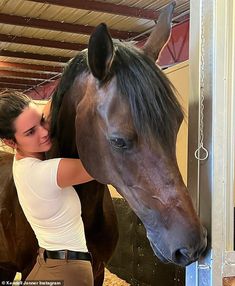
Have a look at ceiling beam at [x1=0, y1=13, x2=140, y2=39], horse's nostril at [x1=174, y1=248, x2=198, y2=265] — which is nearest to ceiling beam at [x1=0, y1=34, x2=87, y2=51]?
ceiling beam at [x1=0, y1=13, x2=140, y2=39]

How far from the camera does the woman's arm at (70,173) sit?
50.1 inches

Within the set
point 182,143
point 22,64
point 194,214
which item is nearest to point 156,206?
point 194,214

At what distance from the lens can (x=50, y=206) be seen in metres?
1.30

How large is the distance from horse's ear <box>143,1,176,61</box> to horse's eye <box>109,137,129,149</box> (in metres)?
0.33

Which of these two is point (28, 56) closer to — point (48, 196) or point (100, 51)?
point (48, 196)

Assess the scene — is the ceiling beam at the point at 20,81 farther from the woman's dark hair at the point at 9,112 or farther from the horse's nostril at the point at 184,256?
the horse's nostril at the point at 184,256

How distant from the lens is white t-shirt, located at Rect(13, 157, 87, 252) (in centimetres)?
128

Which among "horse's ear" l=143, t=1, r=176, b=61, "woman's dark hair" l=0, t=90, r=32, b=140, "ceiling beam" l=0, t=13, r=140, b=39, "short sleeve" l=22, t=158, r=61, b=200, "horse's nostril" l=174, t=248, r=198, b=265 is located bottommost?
"horse's nostril" l=174, t=248, r=198, b=265

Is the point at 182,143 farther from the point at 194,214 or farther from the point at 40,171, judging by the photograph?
the point at 194,214

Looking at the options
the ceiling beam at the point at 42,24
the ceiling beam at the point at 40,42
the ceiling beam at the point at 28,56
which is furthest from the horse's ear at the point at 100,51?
the ceiling beam at the point at 28,56

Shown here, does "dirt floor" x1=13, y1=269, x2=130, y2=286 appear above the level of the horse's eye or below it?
below

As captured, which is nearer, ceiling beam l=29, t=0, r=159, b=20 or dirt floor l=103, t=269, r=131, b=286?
dirt floor l=103, t=269, r=131, b=286

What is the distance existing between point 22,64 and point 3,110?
5654 millimetres

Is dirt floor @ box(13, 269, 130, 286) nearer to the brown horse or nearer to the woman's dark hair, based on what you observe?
the brown horse
